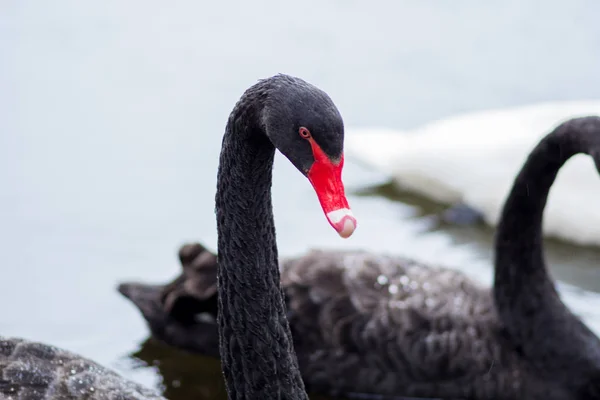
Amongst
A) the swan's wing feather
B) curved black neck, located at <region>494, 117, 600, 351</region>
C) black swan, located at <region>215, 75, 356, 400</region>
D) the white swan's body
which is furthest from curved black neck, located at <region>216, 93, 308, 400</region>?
the white swan's body

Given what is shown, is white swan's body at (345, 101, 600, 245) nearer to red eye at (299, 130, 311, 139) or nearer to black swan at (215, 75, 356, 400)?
black swan at (215, 75, 356, 400)

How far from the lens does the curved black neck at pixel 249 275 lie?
167 centimetres

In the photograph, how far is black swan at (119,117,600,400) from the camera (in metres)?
2.72

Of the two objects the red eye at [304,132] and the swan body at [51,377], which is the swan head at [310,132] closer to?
the red eye at [304,132]

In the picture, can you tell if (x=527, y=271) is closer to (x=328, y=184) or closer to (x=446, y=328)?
(x=446, y=328)

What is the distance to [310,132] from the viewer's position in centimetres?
153

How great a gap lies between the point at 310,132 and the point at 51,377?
2.20ft

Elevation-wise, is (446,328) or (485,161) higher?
(485,161)

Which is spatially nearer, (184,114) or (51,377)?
(51,377)

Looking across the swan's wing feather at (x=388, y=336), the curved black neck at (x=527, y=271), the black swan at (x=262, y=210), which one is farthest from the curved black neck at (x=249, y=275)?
the curved black neck at (x=527, y=271)

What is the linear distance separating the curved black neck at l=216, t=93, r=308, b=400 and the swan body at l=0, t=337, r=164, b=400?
0.69 feet

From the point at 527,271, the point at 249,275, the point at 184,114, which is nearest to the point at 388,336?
the point at 527,271

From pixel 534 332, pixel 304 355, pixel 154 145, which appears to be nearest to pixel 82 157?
pixel 154 145

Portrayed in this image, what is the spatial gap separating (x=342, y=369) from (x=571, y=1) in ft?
10.6
